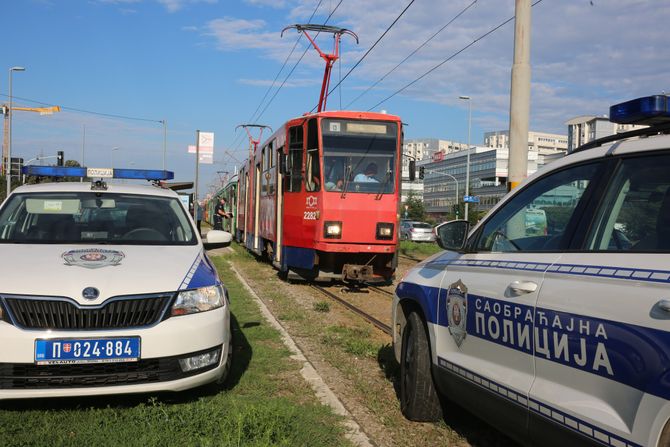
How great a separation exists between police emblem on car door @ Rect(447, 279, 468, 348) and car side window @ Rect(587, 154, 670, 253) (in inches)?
40.8

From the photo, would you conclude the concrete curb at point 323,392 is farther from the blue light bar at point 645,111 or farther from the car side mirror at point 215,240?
the blue light bar at point 645,111

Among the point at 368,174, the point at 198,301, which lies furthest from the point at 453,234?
the point at 368,174

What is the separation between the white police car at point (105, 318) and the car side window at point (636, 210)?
105 inches

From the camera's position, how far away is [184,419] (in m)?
3.99

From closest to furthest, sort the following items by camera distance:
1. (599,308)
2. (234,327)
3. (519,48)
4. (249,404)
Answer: (599,308) < (249,404) < (234,327) < (519,48)

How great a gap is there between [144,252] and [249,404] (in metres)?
1.43

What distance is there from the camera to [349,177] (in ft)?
38.3

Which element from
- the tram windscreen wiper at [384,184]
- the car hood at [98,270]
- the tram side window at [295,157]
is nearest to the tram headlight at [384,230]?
the tram windscreen wiper at [384,184]

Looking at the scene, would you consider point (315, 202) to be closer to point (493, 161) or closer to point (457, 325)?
point (457, 325)

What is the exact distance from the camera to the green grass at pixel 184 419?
365 cm

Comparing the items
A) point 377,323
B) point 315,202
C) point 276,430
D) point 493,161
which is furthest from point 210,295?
point 493,161

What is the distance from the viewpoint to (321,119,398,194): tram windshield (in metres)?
11.6

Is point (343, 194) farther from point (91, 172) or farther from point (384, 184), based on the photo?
point (91, 172)

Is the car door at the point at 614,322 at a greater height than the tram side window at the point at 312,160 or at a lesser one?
lesser
